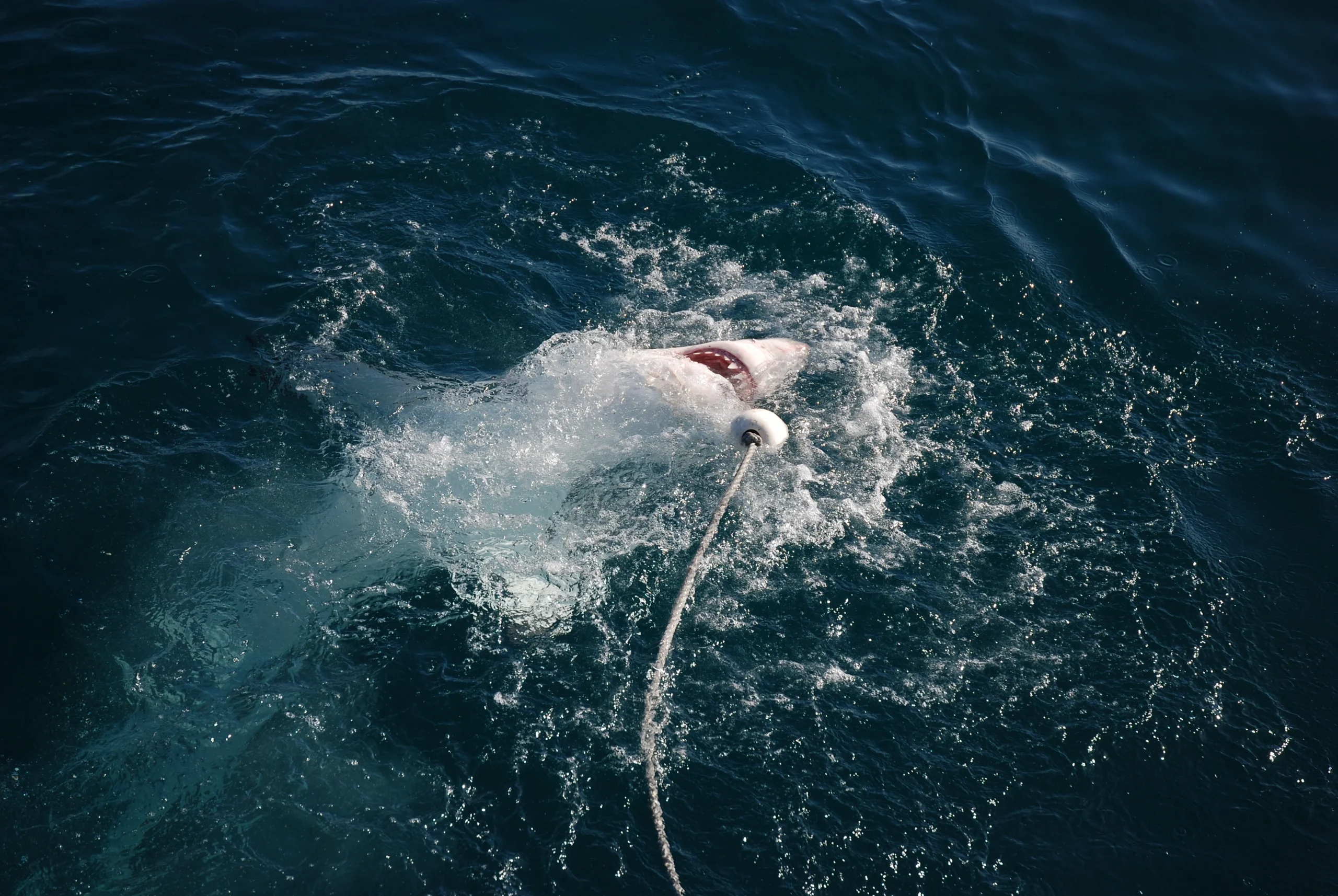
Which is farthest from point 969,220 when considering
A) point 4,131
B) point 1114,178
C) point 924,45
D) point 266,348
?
point 4,131

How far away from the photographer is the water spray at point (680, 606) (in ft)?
18.0

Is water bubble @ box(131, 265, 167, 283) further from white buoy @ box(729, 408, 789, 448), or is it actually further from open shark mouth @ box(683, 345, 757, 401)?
white buoy @ box(729, 408, 789, 448)

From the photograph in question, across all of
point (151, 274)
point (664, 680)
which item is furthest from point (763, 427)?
point (151, 274)

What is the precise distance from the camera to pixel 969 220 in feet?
35.9

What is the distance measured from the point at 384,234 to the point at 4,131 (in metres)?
4.88

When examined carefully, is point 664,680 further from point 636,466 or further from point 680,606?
point 636,466

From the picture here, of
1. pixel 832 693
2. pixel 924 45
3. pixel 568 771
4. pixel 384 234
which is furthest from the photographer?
pixel 924 45

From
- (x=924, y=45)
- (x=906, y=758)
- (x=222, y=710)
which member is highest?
(x=924, y=45)

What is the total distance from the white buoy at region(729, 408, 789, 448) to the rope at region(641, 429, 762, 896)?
0.15 feet

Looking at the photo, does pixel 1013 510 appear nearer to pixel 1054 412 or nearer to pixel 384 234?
pixel 1054 412

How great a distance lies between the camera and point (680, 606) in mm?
6223

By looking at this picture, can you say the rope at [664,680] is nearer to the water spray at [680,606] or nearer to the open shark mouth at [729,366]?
the water spray at [680,606]

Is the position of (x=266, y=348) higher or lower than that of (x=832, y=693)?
higher

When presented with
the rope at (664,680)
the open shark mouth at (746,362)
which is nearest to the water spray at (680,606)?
the rope at (664,680)
